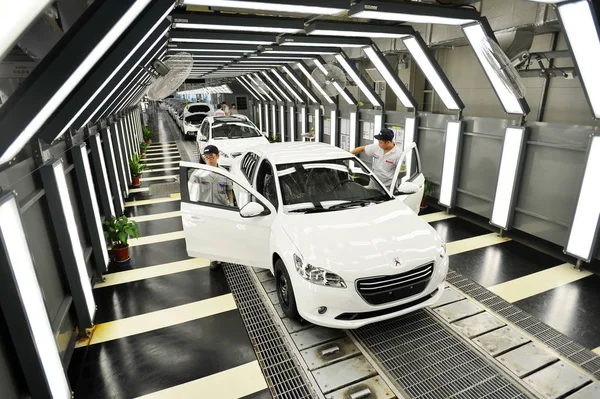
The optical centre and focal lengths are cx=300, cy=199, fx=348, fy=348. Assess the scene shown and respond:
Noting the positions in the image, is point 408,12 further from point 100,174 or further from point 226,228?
Answer: point 100,174

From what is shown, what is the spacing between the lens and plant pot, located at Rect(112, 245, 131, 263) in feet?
17.2

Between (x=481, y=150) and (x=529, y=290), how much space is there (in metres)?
2.92

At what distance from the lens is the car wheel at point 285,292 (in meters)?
3.52

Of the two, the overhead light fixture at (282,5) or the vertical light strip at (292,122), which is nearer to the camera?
the overhead light fixture at (282,5)

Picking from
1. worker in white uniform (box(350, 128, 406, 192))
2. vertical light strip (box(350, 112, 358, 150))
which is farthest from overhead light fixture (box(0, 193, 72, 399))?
vertical light strip (box(350, 112, 358, 150))

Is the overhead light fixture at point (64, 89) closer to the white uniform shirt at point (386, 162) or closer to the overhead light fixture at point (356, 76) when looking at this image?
the white uniform shirt at point (386, 162)

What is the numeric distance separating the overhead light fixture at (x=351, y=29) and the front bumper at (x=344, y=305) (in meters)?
3.70

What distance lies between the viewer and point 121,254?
208 inches

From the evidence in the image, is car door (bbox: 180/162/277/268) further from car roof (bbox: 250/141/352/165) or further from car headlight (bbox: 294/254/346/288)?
car headlight (bbox: 294/254/346/288)

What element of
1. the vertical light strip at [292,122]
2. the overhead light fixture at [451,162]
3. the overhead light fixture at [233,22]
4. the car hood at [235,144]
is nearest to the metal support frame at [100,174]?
the overhead light fixture at [233,22]

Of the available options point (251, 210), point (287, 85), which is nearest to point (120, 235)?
point (251, 210)

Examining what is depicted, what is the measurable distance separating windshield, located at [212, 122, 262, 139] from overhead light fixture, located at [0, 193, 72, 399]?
8.40 meters

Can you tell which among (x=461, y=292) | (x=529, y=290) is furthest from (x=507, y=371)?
(x=529, y=290)

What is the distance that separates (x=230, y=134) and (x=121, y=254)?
6.10 meters
